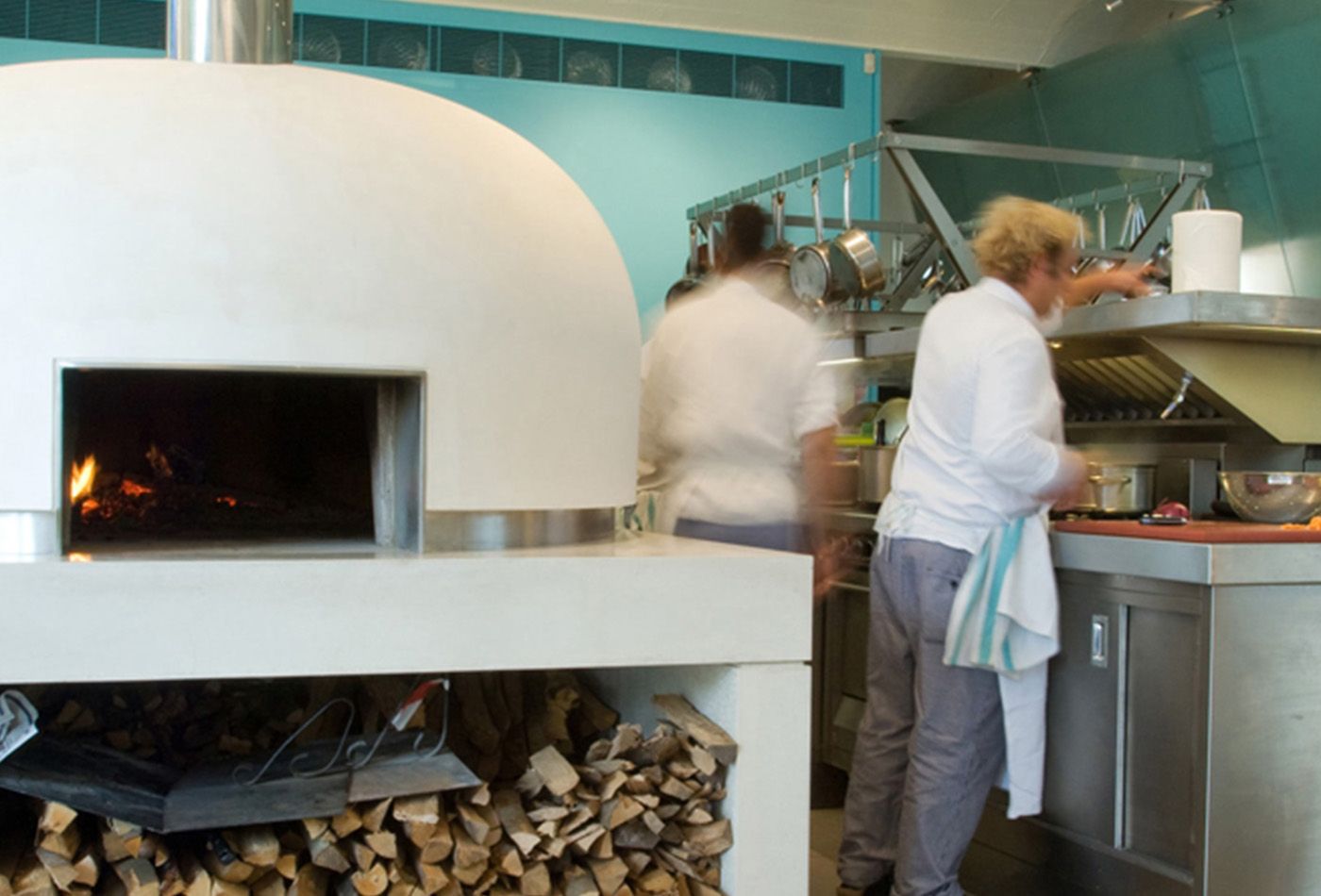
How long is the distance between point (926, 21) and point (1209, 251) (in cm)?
396

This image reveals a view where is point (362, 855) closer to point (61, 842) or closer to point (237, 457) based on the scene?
point (61, 842)

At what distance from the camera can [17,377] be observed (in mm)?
2109

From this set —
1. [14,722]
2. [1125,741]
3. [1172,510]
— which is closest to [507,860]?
[14,722]

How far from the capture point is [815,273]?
14.7 feet

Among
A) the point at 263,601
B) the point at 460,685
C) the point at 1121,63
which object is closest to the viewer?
the point at 263,601

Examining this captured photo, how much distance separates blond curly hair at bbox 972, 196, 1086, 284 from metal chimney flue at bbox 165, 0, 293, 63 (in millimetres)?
1532

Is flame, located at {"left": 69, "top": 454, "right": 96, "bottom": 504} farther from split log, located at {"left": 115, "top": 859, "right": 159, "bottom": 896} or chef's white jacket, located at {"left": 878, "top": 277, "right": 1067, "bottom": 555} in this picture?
chef's white jacket, located at {"left": 878, "top": 277, "right": 1067, "bottom": 555}

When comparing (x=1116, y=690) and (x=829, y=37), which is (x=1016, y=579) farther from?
(x=829, y=37)

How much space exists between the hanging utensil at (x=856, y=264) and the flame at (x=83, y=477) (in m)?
2.51

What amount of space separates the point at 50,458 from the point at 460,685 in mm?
916

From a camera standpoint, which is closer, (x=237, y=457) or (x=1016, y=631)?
(x=1016, y=631)

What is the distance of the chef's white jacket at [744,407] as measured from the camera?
300 cm

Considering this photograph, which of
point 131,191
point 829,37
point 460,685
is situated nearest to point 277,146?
point 131,191

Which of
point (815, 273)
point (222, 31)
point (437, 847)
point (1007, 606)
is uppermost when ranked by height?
point (222, 31)
